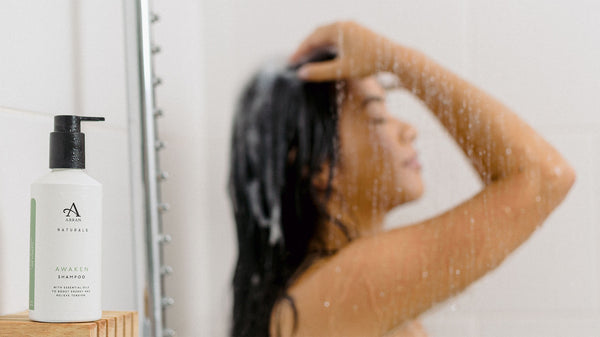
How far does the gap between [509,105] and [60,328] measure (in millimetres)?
574

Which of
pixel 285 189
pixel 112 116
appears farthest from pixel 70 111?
pixel 285 189

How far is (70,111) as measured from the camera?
63cm

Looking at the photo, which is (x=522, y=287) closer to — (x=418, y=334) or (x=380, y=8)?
(x=418, y=334)

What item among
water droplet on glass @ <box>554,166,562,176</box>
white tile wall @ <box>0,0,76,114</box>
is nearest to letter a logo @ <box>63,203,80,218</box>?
white tile wall @ <box>0,0,76,114</box>

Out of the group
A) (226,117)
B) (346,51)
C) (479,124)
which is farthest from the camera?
(226,117)

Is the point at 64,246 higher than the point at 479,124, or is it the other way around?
the point at 479,124

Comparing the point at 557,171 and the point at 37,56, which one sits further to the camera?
the point at 557,171

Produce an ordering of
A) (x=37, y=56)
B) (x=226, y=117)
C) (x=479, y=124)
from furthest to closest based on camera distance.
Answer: (x=226, y=117), (x=479, y=124), (x=37, y=56)

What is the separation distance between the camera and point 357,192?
847 mm

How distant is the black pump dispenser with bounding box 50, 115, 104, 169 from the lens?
18.3 inches

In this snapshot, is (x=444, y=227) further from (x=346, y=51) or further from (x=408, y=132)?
Result: (x=346, y=51)

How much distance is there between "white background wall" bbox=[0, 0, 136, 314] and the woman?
23 centimetres

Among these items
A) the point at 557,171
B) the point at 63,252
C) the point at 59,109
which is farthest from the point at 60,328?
the point at 557,171

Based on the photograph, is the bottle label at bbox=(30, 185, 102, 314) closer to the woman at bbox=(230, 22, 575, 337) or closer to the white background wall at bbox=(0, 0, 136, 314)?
the white background wall at bbox=(0, 0, 136, 314)
